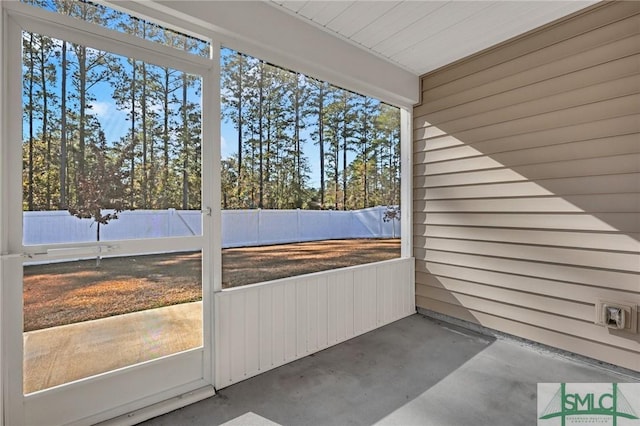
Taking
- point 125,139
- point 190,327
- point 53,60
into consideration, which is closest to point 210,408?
point 190,327

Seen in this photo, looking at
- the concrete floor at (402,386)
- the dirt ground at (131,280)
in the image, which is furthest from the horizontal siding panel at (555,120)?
the dirt ground at (131,280)

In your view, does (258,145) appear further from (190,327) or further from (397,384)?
(397,384)

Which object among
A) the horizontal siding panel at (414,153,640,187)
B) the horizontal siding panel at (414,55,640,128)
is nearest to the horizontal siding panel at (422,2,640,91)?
the horizontal siding panel at (414,55,640,128)

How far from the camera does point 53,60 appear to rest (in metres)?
1.56

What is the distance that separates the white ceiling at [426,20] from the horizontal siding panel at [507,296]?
2190mm

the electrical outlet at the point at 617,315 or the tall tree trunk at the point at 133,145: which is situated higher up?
the tall tree trunk at the point at 133,145

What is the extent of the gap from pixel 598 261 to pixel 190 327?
2886 mm

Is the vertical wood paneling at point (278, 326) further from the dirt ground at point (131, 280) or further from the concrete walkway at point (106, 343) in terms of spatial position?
the concrete walkway at point (106, 343)

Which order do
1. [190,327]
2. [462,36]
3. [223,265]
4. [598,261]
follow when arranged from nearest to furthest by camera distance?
→ [190,327], [223,265], [598,261], [462,36]

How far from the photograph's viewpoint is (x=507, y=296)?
276 cm

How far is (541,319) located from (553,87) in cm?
187

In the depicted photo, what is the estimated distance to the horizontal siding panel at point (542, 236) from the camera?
7.11 feet

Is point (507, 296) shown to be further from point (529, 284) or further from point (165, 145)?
point (165, 145)

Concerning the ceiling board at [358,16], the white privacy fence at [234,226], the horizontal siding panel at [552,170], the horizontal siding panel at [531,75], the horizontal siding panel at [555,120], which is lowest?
the white privacy fence at [234,226]
